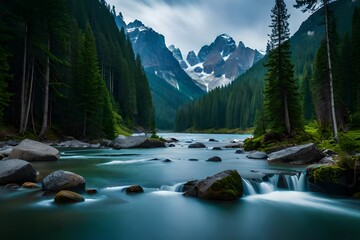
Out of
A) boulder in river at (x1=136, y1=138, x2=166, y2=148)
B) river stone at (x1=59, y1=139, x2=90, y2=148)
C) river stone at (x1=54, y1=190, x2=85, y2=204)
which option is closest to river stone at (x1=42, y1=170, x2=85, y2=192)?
river stone at (x1=54, y1=190, x2=85, y2=204)

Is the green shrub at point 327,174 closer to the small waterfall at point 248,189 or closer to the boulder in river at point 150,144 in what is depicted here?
the small waterfall at point 248,189

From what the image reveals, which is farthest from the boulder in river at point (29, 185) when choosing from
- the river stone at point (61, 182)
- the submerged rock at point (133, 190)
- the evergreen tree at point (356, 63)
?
the evergreen tree at point (356, 63)

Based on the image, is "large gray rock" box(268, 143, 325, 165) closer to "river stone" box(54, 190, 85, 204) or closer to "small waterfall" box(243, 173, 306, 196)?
"small waterfall" box(243, 173, 306, 196)

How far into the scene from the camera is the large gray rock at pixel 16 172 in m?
11.6

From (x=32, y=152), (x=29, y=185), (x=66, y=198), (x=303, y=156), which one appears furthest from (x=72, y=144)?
(x=66, y=198)

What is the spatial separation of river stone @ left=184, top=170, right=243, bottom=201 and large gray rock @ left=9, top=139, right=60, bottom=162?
12.3m

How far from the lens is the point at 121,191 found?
11.6m

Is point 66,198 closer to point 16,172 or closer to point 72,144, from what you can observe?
point 16,172

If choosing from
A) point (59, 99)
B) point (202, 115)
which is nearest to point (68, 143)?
point (59, 99)

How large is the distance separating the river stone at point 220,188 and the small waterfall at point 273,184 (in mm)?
1018

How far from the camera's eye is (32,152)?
1864cm

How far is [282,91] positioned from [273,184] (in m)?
19.6

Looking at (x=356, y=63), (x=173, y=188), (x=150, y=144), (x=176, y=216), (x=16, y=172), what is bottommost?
(x=176, y=216)

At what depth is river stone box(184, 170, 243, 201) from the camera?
10070 millimetres
